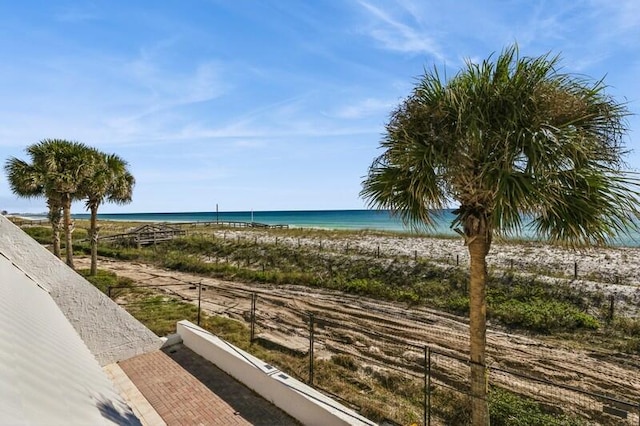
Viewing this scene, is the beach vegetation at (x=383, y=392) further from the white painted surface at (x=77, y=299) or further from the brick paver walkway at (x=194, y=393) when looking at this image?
the white painted surface at (x=77, y=299)

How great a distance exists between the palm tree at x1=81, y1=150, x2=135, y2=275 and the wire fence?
937 centimetres

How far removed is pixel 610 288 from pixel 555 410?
1053 cm

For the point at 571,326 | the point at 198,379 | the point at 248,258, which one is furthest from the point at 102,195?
the point at 571,326

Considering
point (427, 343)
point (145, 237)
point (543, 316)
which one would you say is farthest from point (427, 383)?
point (145, 237)

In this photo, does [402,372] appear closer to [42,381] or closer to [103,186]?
[42,381]

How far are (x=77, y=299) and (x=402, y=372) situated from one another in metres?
7.57

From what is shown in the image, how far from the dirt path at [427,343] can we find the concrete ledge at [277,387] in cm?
156

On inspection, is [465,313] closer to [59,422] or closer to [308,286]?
[308,286]

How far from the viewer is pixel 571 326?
465 inches

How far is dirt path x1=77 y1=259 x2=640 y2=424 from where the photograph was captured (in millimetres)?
8148

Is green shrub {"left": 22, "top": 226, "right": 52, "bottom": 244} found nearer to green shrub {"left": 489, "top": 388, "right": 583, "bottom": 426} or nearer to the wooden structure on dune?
the wooden structure on dune

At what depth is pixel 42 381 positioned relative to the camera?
8.57ft

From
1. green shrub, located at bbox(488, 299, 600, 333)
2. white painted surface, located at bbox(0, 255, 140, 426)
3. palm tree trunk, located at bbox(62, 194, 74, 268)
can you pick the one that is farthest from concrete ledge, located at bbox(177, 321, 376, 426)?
palm tree trunk, located at bbox(62, 194, 74, 268)

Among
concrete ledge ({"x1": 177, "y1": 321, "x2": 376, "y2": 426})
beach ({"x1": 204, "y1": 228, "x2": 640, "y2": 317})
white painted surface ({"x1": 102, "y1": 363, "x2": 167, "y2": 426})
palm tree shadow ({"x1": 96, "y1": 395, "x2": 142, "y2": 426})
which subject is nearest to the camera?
palm tree shadow ({"x1": 96, "y1": 395, "x2": 142, "y2": 426})
